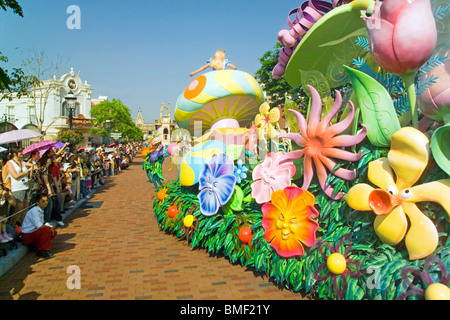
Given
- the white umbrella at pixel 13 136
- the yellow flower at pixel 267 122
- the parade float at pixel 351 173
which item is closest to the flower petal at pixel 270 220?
the parade float at pixel 351 173

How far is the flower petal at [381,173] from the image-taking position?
3467mm

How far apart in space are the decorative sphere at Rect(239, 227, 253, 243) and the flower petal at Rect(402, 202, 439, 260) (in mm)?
2285

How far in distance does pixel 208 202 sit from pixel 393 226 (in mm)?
3124

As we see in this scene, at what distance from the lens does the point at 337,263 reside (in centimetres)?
363

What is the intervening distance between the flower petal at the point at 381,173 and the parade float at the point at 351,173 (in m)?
0.01

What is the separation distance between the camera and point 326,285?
12.4 ft

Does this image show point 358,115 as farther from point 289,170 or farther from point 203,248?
point 203,248

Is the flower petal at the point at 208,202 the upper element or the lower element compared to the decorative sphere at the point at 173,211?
upper

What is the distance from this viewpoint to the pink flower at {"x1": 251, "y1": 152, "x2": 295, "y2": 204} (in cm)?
489

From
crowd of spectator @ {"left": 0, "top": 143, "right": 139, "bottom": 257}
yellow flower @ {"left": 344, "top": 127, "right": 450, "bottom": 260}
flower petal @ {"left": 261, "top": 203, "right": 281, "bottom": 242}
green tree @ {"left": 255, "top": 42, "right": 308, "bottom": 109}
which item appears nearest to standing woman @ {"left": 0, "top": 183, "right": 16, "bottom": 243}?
crowd of spectator @ {"left": 0, "top": 143, "right": 139, "bottom": 257}

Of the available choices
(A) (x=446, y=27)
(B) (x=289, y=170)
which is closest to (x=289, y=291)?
(B) (x=289, y=170)

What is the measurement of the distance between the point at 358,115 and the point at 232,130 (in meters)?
3.22

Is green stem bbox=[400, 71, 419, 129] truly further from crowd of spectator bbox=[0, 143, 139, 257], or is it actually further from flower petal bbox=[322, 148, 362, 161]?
crowd of spectator bbox=[0, 143, 139, 257]

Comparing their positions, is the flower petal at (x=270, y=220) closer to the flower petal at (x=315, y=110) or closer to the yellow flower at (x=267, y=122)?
the flower petal at (x=315, y=110)
